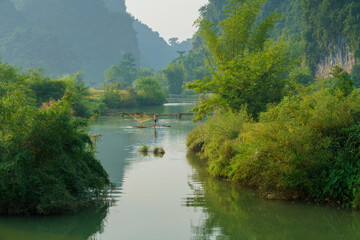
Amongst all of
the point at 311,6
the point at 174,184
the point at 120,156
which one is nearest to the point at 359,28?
the point at 311,6

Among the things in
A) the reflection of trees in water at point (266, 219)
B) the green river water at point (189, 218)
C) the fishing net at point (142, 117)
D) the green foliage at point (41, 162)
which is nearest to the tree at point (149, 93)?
the fishing net at point (142, 117)

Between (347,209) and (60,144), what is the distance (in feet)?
23.6

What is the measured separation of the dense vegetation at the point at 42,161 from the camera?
994 centimetres

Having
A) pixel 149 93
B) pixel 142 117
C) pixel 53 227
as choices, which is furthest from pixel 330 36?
pixel 53 227

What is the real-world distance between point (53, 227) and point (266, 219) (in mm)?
4947

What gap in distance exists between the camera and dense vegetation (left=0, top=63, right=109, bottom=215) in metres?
9.94

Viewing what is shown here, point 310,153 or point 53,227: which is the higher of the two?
point 310,153

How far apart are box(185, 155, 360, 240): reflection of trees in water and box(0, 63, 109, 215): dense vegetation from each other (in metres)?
3.08

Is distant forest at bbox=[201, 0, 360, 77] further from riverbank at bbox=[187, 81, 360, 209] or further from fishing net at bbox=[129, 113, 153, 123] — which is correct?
riverbank at bbox=[187, 81, 360, 209]

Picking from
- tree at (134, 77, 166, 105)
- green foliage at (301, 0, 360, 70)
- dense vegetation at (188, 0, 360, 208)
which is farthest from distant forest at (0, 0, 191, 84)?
dense vegetation at (188, 0, 360, 208)

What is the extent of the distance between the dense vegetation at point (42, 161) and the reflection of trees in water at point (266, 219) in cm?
308

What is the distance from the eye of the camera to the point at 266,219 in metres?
10.5

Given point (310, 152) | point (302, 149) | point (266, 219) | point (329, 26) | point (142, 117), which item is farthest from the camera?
point (329, 26)

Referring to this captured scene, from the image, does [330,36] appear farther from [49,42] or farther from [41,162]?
[49,42]
